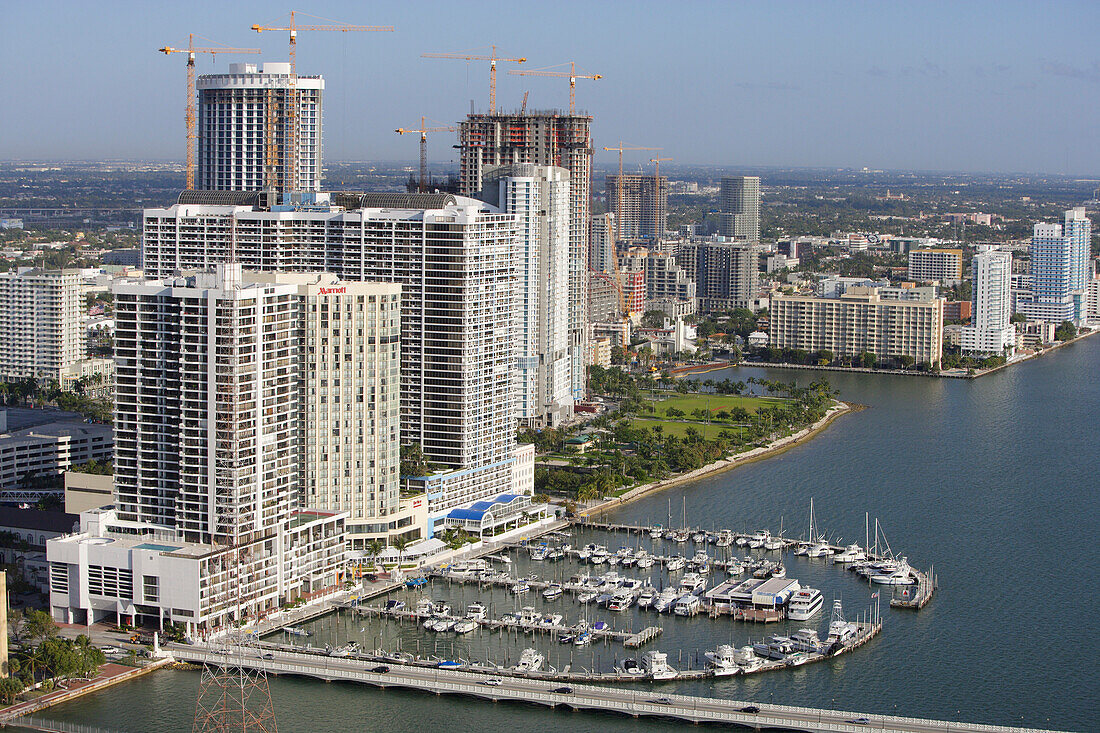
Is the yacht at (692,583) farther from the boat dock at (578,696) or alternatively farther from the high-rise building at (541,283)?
the high-rise building at (541,283)

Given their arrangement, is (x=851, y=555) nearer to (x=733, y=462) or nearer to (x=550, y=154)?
(x=733, y=462)

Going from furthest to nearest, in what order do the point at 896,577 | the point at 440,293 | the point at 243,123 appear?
the point at 243,123 < the point at 440,293 < the point at 896,577

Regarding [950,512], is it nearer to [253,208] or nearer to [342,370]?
[342,370]

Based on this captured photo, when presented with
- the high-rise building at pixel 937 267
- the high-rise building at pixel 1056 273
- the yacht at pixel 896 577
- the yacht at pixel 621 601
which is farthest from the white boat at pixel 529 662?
the high-rise building at pixel 937 267

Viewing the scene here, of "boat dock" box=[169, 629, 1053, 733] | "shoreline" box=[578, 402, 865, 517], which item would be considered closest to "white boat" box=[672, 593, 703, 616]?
"boat dock" box=[169, 629, 1053, 733]

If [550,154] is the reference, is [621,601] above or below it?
below

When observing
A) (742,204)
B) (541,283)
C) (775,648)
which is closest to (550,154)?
(541,283)
